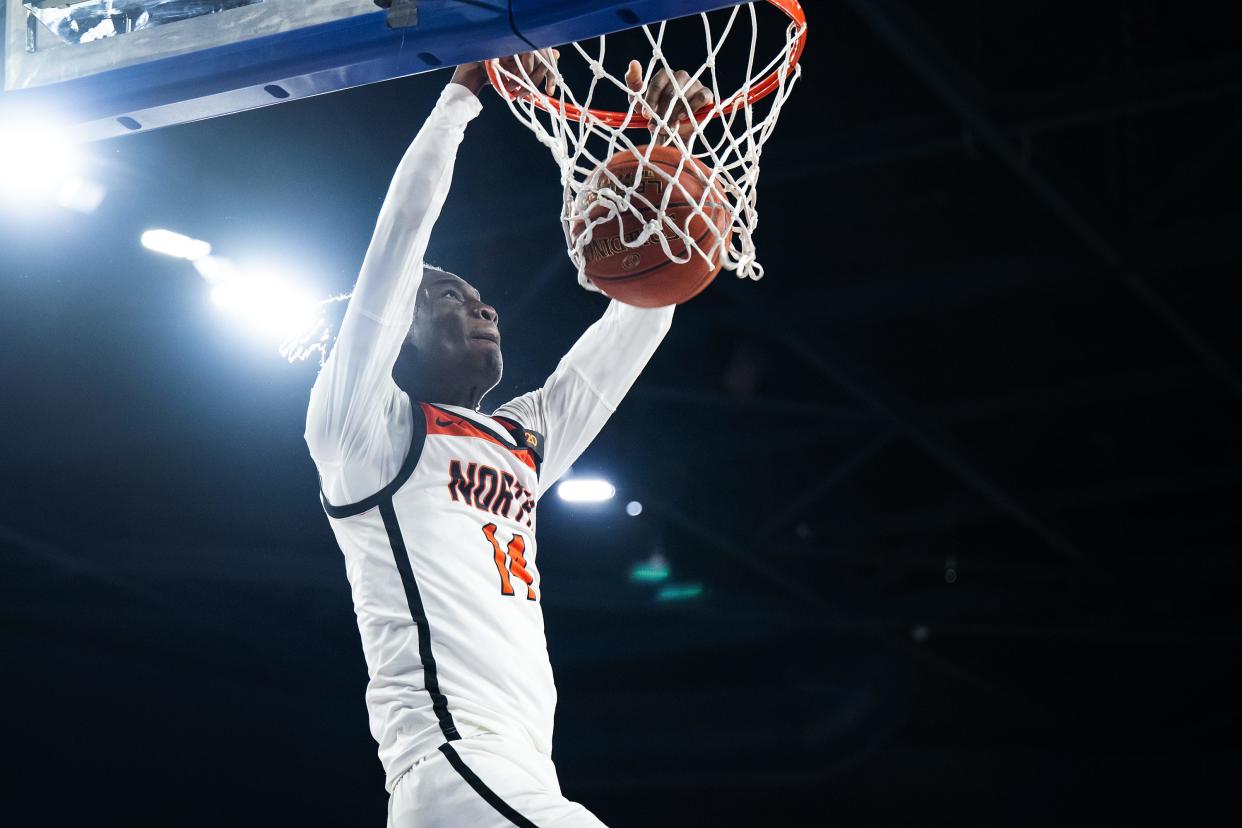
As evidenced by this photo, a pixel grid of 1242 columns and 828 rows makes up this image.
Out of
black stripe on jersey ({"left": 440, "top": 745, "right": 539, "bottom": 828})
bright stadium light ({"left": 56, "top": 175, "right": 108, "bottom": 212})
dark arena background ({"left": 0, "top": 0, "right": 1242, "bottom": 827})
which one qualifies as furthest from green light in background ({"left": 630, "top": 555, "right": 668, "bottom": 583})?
black stripe on jersey ({"left": 440, "top": 745, "right": 539, "bottom": 828})

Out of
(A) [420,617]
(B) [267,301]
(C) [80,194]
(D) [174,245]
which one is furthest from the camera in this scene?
(B) [267,301]

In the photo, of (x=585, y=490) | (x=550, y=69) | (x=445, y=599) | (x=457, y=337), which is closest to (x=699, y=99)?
(x=550, y=69)

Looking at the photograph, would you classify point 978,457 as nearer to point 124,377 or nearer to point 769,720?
point 769,720

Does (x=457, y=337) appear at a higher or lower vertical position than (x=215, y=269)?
lower

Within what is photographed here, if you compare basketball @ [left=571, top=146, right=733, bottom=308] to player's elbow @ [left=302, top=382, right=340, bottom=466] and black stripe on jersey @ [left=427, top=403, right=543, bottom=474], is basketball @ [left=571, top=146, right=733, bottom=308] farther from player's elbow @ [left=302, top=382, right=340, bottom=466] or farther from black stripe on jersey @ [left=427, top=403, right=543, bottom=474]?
player's elbow @ [left=302, top=382, right=340, bottom=466]

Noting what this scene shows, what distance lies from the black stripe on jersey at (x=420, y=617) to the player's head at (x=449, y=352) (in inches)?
19.5

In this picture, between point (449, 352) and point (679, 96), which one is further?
point (449, 352)

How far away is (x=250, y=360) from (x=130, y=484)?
224 centimetres

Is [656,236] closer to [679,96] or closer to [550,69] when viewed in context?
[679,96]

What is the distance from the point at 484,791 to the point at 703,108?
1.65 metres

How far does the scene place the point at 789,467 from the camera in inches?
379

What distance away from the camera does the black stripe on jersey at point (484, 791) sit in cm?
263

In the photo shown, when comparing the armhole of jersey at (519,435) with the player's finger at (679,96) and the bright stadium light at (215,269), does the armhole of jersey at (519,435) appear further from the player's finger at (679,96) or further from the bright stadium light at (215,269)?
the bright stadium light at (215,269)

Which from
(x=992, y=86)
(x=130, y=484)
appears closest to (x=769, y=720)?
(x=130, y=484)
